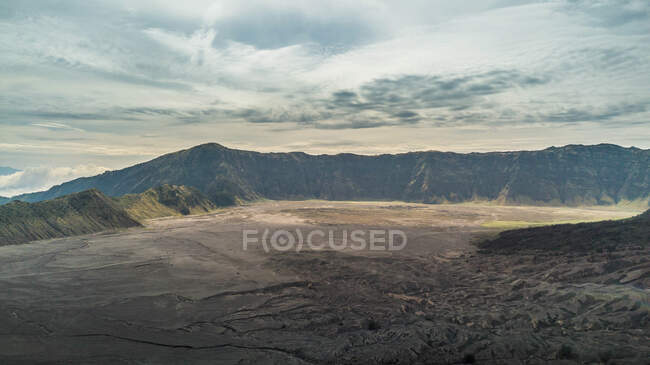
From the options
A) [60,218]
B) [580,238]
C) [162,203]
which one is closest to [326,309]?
[580,238]

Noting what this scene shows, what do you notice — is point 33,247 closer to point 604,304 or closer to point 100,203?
point 100,203

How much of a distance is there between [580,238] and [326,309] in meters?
65.7

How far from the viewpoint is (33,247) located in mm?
85188

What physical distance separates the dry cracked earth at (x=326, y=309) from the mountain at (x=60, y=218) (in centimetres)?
2693

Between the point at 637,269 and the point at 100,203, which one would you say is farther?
the point at 100,203

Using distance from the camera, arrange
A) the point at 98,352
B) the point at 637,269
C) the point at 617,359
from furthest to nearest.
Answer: the point at 637,269 → the point at 98,352 → the point at 617,359

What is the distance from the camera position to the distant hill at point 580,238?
2579 inches

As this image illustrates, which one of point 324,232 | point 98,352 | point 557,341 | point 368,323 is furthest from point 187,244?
point 557,341

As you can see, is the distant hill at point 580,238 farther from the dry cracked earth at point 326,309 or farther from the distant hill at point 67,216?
the distant hill at point 67,216

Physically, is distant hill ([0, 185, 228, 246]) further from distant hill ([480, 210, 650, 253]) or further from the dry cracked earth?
distant hill ([480, 210, 650, 253])

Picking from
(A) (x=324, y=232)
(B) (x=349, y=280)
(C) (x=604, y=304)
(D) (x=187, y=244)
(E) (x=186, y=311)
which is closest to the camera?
(C) (x=604, y=304)

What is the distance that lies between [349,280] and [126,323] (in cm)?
3326

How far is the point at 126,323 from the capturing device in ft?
125

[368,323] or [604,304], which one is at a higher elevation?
[604,304]
